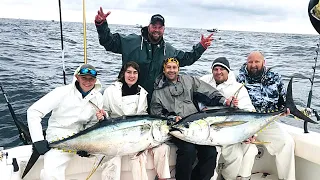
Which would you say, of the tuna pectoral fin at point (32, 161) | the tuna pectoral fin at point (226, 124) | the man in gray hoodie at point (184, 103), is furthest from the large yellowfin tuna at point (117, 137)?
the tuna pectoral fin at point (226, 124)

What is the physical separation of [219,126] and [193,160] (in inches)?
19.0

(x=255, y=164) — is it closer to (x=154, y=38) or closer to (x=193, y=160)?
(x=193, y=160)

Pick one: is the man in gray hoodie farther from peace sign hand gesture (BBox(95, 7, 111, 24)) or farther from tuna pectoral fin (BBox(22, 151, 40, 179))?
tuna pectoral fin (BBox(22, 151, 40, 179))

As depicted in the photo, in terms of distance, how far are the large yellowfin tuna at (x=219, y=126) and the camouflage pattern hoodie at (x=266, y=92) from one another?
829mm

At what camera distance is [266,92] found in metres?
4.37

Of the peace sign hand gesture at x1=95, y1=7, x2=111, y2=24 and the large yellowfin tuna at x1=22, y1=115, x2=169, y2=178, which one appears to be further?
the peace sign hand gesture at x1=95, y1=7, x2=111, y2=24

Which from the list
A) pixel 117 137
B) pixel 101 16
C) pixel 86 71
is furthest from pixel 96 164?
pixel 101 16

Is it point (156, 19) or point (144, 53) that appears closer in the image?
point (156, 19)

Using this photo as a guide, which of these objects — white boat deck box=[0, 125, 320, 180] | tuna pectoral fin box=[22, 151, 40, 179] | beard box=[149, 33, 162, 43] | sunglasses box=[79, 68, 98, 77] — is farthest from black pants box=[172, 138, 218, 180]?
beard box=[149, 33, 162, 43]

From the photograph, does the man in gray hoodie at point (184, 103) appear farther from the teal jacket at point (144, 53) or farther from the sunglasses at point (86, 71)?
the sunglasses at point (86, 71)

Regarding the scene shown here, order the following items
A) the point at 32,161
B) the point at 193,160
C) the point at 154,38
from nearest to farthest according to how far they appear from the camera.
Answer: the point at 32,161 → the point at 193,160 → the point at 154,38

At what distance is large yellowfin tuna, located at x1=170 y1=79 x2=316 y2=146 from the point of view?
3260mm

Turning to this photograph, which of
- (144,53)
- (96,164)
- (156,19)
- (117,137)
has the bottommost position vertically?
(96,164)

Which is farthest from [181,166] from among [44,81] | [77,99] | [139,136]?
[44,81]
